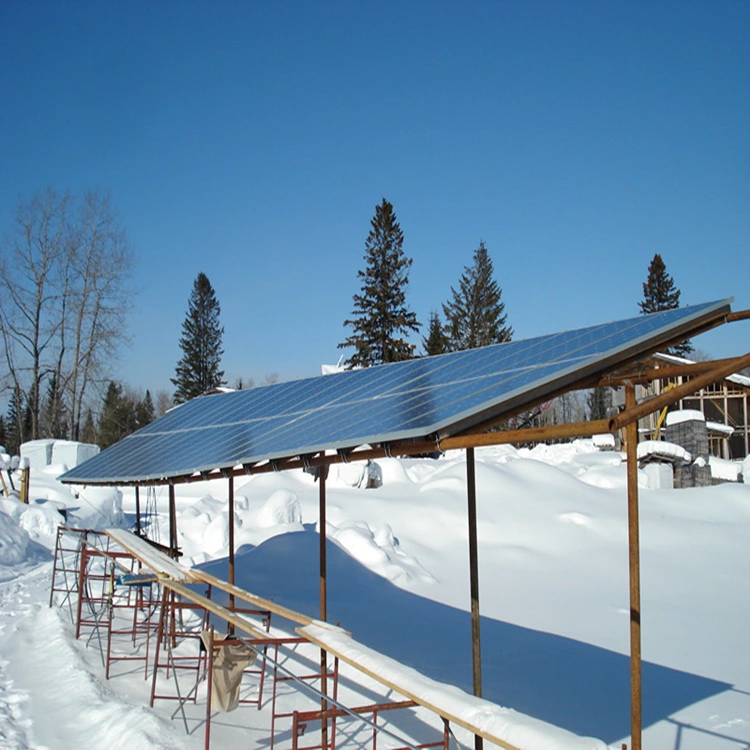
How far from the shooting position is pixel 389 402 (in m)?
7.13

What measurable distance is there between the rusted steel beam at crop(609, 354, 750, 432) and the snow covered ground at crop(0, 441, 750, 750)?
365 centimetres

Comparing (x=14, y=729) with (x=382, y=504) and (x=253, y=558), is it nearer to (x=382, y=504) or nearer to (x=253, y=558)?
(x=253, y=558)

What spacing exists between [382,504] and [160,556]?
1244cm

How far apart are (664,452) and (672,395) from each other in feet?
67.8

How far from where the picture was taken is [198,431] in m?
11.1

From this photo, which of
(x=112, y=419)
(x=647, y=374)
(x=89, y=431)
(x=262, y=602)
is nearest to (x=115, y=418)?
(x=112, y=419)

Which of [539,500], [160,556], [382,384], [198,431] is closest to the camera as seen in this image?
[382,384]

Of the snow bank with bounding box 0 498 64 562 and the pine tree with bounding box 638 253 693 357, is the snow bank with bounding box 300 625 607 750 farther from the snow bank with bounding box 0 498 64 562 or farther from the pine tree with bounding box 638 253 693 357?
the pine tree with bounding box 638 253 693 357

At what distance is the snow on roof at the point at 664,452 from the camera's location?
2375 cm

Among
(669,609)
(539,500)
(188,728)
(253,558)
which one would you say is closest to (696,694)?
(669,609)

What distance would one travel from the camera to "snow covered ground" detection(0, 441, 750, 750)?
27.2ft

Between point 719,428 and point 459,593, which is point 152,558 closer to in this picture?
point 459,593

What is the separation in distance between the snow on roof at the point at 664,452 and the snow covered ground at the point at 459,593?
1574 mm

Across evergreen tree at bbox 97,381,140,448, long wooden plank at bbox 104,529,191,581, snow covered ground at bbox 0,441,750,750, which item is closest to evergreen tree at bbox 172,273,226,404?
evergreen tree at bbox 97,381,140,448
